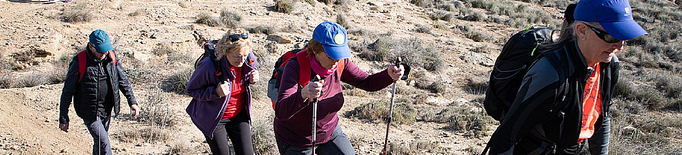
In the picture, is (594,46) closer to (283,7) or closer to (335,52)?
(335,52)

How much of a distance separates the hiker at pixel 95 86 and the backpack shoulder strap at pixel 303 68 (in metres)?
2.05

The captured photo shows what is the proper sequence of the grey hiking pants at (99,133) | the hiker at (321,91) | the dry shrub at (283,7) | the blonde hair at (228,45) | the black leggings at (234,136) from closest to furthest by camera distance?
the hiker at (321,91) → the blonde hair at (228,45) → the black leggings at (234,136) → the grey hiking pants at (99,133) → the dry shrub at (283,7)

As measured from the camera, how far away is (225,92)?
11.2ft

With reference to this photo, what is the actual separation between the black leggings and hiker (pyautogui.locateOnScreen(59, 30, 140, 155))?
3.89 feet

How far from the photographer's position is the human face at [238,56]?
3547 millimetres

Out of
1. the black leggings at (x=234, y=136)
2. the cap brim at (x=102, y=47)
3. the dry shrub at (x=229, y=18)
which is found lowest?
the dry shrub at (x=229, y=18)

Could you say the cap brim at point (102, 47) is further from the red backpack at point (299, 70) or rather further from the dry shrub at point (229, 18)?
the dry shrub at point (229, 18)

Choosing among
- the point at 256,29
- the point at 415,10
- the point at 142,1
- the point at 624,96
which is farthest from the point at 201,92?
the point at 415,10

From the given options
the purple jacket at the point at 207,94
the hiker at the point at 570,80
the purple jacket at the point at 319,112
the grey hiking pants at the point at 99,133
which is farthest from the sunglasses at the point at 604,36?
the grey hiking pants at the point at 99,133

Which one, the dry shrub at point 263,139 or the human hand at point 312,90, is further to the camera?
the dry shrub at point 263,139

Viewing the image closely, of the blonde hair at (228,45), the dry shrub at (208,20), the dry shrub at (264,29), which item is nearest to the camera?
the blonde hair at (228,45)

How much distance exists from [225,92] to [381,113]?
4.34 meters

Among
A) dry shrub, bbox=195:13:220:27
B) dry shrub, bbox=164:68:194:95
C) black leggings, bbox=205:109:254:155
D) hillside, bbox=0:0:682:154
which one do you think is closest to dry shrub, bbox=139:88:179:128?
hillside, bbox=0:0:682:154

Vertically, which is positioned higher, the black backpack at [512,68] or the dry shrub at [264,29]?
the black backpack at [512,68]
